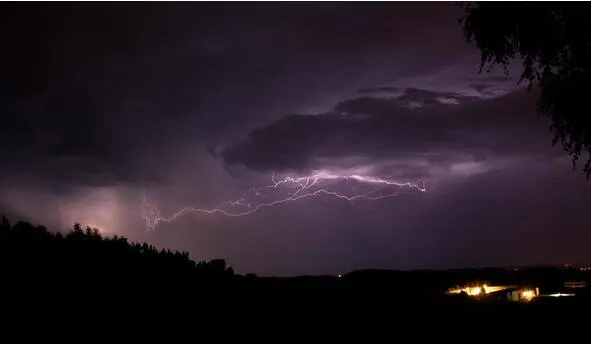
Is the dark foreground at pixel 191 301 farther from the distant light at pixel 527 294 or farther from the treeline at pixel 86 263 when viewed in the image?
the distant light at pixel 527 294

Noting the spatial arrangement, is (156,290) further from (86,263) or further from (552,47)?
(552,47)

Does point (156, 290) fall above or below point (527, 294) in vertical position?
above

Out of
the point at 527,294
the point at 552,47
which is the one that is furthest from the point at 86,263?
the point at 527,294

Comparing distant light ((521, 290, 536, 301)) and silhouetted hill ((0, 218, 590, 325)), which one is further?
distant light ((521, 290, 536, 301))

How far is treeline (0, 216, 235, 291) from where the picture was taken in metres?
7.37

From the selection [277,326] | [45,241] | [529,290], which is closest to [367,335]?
[277,326]

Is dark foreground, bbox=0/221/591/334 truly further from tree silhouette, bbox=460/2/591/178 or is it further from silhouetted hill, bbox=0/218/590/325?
tree silhouette, bbox=460/2/591/178

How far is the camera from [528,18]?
446 inches

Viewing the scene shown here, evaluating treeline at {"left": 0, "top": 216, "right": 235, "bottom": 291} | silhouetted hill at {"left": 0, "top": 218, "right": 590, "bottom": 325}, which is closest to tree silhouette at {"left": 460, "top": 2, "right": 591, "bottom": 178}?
silhouetted hill at {"left": 0, "top": 218, "right": 590, "bottom": 325}

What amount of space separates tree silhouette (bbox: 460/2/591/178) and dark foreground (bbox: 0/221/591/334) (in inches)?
156

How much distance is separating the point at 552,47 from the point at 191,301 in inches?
344

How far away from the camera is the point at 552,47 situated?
11.4 metres

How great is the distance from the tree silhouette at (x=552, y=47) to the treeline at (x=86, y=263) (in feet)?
24.8

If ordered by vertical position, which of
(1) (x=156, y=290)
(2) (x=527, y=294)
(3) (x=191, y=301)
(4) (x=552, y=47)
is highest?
(4) (x=552, y=47)
